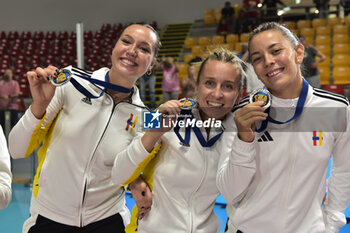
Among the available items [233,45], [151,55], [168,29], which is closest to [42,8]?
[168,29]

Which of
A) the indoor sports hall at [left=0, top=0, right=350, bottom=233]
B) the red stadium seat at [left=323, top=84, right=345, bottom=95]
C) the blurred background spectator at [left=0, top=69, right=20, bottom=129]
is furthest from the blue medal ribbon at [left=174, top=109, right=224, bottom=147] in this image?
the red stadium seat at [left=323, top=84, right=345, bottom=95]

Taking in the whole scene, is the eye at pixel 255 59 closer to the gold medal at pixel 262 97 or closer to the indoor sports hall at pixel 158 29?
the gold medal at pixel 262 97

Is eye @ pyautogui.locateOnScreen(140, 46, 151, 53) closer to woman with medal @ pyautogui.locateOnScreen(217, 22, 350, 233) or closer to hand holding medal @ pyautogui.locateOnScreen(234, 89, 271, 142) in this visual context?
woman with medal @ pyautogui.locateOnScreen(217, 22, 350, 233)

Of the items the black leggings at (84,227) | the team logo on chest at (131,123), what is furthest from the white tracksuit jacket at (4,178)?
the team logo on chest at (131,123)

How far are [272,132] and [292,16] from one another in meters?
11.2

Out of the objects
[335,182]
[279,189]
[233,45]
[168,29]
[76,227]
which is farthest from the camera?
[168,29]

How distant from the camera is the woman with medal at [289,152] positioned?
55.4 inches

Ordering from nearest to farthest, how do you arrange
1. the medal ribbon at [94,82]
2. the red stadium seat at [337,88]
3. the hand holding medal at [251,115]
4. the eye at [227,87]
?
the hand holding medal at [251,115]
the eye at [227,87]
the medal ribbon at [94,82]
the red stadium seat at [337,88]

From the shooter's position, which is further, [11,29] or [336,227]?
[11,29]

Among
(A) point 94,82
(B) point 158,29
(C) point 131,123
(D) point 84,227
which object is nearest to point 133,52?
(A) point 94,82

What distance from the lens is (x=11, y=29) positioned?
1592cm

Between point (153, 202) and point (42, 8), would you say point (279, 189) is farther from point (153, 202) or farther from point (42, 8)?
point (42, 8)

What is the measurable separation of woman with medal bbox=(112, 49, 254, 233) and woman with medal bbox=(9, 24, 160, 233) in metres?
0.23

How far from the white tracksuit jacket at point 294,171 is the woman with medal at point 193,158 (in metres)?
0.11
